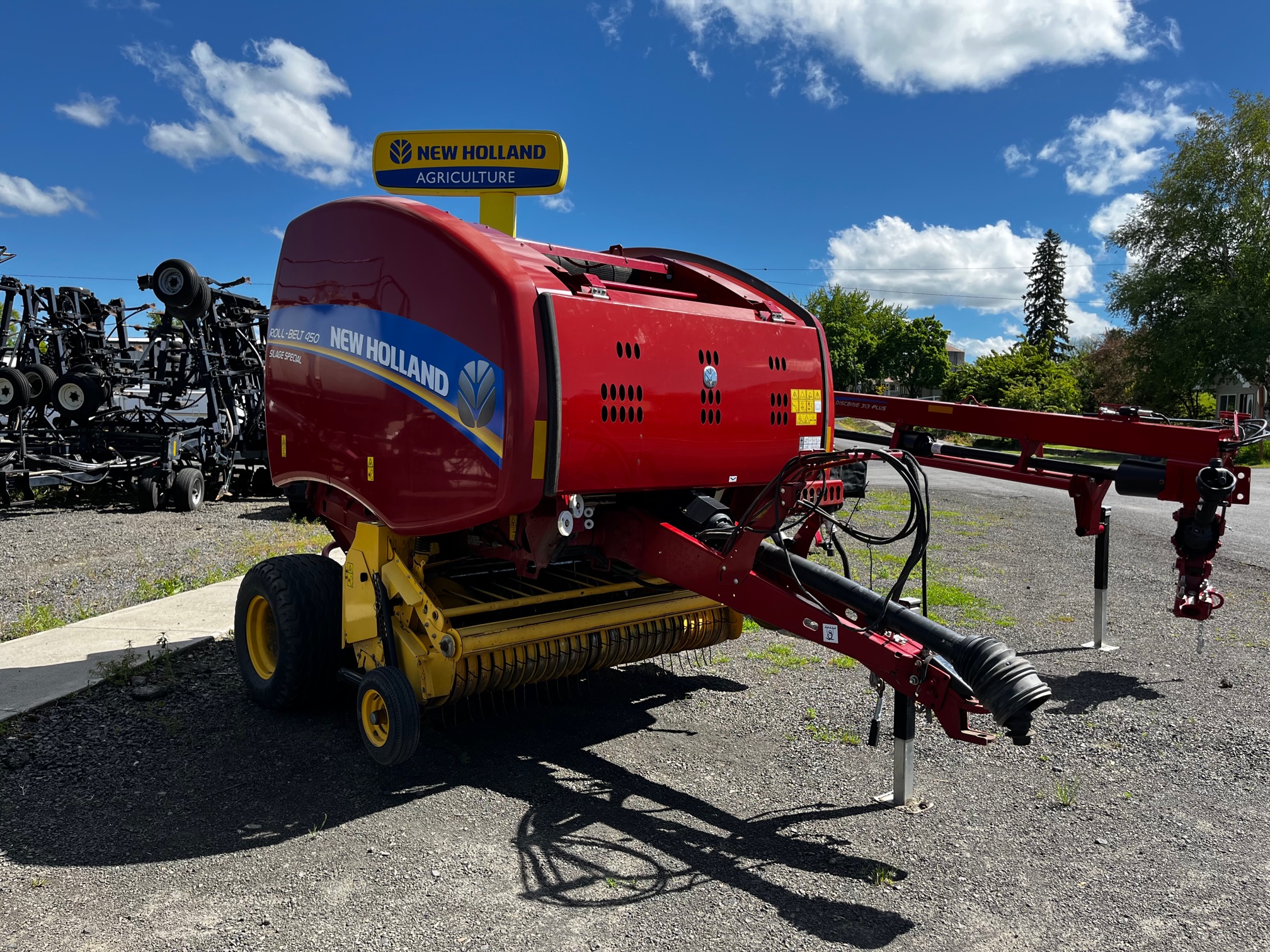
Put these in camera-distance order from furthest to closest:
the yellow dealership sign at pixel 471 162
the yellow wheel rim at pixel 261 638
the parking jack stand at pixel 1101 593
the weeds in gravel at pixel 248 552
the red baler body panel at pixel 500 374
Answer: the weeds in gravel at pixel 248 552 < the yellow dealership sign at pixel 471 162 < the parking jack stand at pixel 1101 593 < the yellow wheel rim at pixel 261 638 < the red baler body panel at pixel 500 374

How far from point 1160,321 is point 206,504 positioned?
3700 cm

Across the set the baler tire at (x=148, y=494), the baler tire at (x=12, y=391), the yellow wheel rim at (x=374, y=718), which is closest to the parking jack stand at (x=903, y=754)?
the yellow wheel rim at (x=374, y=718)

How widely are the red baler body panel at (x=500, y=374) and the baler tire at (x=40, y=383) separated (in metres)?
11.4

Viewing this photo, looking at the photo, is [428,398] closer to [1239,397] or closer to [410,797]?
[410,797]

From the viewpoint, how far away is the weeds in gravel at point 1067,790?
14.2 feet

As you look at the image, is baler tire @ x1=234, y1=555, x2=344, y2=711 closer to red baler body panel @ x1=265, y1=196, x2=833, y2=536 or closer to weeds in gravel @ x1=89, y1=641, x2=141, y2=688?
red baler body panel @ x1=265, y1=196, x2=833, y2=536

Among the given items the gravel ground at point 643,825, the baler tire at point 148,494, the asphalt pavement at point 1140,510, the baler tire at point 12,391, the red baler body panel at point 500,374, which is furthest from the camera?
the baler tire at point 148,494

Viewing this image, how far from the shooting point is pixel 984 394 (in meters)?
48.4

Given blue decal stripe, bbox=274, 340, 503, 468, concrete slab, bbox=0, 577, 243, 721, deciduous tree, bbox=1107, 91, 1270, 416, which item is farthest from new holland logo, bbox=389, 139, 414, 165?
deciduous tree, bbox=1107, 91, 1270, 416

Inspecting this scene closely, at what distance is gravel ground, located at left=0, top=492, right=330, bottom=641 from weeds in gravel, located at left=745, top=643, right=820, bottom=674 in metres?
5.43

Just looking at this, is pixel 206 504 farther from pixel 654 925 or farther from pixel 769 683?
pixel 654 925

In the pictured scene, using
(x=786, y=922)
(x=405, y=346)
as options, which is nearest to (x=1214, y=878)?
(x=786, y=922)

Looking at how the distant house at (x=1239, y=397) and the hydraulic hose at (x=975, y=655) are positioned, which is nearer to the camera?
the hydraulic hose at (x=975, y=655)

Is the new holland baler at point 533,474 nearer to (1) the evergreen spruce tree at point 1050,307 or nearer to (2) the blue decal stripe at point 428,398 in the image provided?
(2) the blue decal stripe at point 428,398
